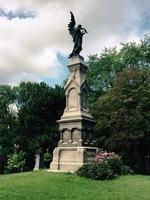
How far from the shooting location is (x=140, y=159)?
36.7 metres

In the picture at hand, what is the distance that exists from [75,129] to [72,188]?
324 inches

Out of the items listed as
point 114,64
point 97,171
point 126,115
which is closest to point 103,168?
point 97,171

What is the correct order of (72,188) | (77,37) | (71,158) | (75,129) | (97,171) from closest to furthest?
1. (72,188)
2. (97,171)
3. (71,158)
4. (75,129)
5. (77,37)

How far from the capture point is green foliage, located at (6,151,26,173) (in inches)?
1545

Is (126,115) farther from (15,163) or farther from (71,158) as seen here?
(15,163)

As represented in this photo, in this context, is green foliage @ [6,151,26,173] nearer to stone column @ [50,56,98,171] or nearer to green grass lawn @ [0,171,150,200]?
stone column @ [50,56,98,171]

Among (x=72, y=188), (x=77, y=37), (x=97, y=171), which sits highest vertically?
(x=77, y=37)

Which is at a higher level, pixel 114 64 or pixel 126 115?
pixel 114 64

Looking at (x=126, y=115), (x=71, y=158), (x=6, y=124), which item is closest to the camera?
(x=71, y=158)

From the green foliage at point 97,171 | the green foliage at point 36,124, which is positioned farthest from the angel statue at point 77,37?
the green foliage at point 36,124

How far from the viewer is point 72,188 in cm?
1702

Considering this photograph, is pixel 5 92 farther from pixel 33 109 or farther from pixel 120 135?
pixel 120 135

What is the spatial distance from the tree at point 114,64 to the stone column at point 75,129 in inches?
675

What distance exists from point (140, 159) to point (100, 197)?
22.9m
